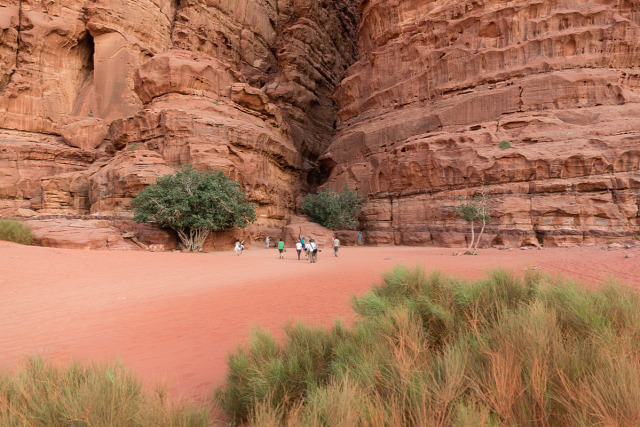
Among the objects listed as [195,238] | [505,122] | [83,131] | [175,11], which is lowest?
[195,238]

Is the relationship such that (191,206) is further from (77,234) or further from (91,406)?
(91,406)

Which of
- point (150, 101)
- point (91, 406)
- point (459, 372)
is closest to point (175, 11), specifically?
point (150, 101)

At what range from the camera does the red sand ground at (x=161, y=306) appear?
3.93 m

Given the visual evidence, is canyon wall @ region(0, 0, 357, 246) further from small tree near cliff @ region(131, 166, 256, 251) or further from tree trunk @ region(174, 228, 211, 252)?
tree trunk @ region(174, 228, 211, 252)

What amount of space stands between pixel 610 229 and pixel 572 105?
401 inches

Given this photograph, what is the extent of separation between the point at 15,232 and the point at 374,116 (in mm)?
30050

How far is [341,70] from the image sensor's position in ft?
172

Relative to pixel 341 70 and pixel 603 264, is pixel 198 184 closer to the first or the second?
pixel 603 264

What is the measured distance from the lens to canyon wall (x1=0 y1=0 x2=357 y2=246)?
2617 cm

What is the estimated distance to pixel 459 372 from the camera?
1784 millimetres

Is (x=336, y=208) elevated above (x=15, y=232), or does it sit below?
above

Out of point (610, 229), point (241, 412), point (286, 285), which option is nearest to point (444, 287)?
point (241, 412)

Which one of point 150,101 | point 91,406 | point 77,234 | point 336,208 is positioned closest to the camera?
point 91,406

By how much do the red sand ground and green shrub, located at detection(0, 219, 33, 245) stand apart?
3.90 meters
